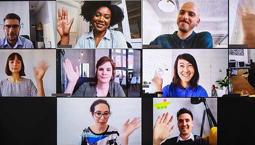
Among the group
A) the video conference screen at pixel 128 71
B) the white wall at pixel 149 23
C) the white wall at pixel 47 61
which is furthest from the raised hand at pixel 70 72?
the white wall at pixel 149 23

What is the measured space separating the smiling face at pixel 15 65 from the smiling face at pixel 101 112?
844 millimetres

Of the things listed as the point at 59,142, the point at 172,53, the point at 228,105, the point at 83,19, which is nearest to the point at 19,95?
the point at 59,142

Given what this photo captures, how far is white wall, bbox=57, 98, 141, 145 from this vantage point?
2.30 m

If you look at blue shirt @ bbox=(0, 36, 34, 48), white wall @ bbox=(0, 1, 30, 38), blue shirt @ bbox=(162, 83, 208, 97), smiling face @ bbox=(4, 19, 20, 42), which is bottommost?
blue shirt @ bbox=(162, 83, 208, 97)

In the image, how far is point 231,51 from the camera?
2260 mm

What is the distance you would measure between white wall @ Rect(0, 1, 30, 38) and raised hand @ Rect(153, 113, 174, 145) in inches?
60.0

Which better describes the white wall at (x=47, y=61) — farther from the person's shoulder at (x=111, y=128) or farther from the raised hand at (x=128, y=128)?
the raised hand at (x=128, y=128)

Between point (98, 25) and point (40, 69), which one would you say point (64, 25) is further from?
point (40, 69)

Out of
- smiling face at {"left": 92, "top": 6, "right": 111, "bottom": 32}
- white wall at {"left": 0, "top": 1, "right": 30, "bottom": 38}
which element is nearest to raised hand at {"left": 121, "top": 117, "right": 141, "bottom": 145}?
smiling face at {"left": 92, "top": 6, "right": 111, "bottom": 32}

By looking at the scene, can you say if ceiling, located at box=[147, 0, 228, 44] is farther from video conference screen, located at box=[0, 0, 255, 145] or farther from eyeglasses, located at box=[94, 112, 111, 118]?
eyeglasses, located at box=[94, 112, 111, 118]

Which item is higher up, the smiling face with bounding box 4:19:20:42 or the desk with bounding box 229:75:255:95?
the smiling face with bounding box 4:19:20:42

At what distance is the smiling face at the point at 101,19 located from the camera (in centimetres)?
230

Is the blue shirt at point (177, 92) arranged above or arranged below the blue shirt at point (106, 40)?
below

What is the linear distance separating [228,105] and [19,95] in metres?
2.02
